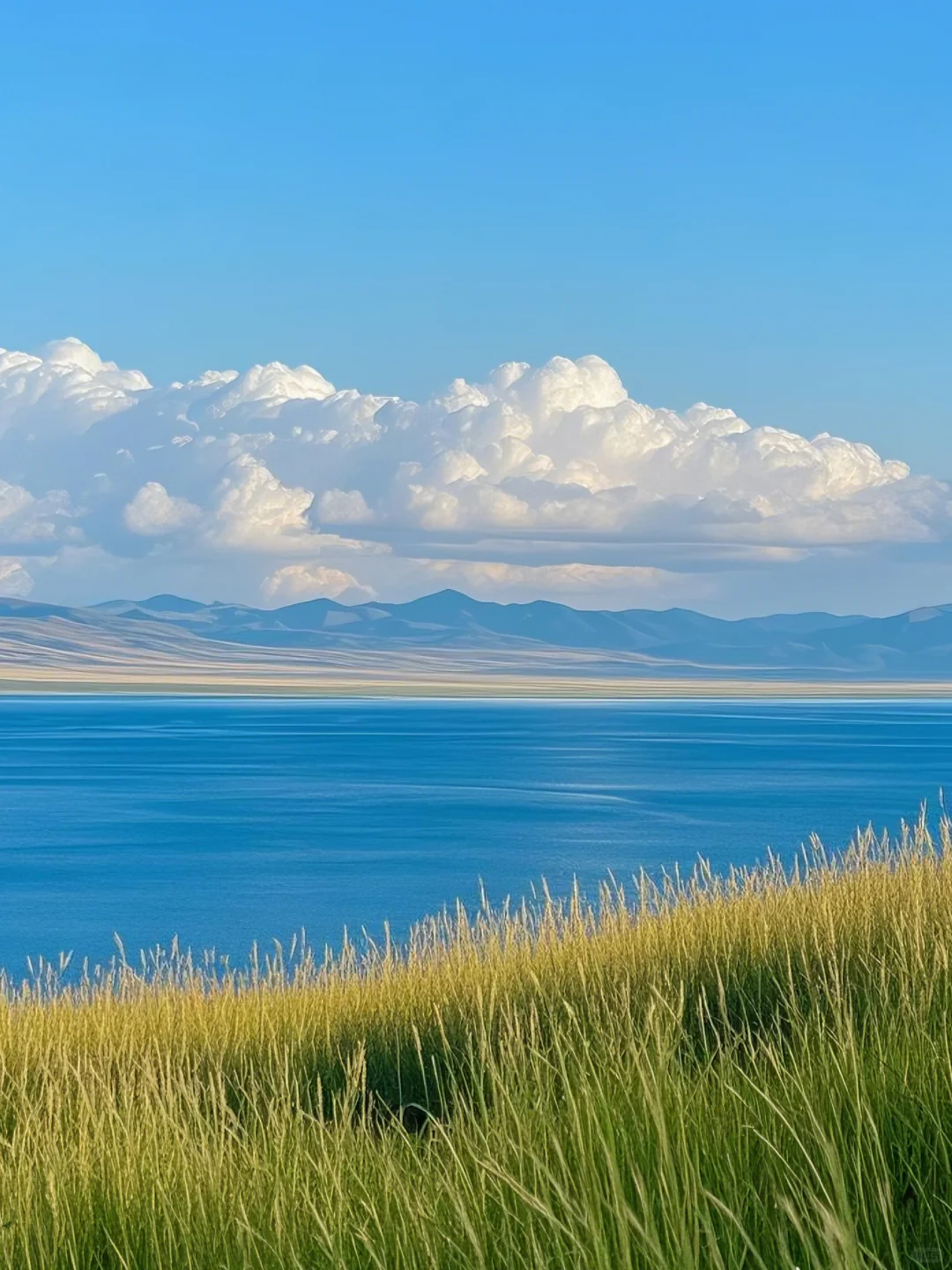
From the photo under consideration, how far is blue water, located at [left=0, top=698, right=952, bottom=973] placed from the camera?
40938 millimetres

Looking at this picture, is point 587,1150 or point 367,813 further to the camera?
point 367,813

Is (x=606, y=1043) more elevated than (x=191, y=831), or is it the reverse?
(x=606, y=1043)

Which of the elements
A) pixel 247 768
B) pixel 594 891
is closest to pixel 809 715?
pixel 247 768

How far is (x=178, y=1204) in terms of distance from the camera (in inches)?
168

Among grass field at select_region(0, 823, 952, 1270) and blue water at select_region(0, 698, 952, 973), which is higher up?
grass field at select_region(0, 823, 952, 1270)

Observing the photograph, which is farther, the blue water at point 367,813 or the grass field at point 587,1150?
the blue water at point 367,813

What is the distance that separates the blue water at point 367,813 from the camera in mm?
40938

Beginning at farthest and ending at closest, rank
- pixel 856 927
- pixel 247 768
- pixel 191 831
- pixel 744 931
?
pixel 247 768 → pixel 191 831 → pixel 744 931 → pixel 856 927

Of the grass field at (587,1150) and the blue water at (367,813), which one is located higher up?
the grass field at (587,1150)

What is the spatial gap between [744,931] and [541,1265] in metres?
6.44

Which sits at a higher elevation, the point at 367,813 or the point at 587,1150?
the point at 587,1150

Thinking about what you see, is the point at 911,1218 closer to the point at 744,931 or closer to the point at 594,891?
the point at 744,931

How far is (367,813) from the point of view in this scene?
6281 centimetres

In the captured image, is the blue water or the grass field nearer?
the grass field
